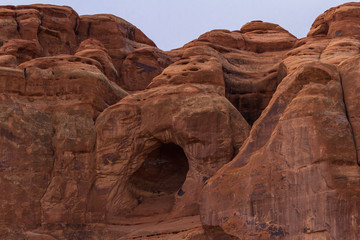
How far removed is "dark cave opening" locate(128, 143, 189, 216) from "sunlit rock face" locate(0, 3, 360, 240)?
0.18 feet

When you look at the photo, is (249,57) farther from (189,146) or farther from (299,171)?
(299,171)

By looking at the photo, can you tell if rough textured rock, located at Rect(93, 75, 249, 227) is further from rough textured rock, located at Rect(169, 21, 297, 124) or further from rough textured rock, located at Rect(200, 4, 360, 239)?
rough textured rock, located at Rect(169, 21, 297, 124)

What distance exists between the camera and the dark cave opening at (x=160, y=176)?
96.1 ft

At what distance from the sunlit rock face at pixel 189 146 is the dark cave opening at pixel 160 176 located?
5cm

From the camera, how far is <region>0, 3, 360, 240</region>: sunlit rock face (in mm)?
20438

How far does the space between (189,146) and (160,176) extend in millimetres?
3922

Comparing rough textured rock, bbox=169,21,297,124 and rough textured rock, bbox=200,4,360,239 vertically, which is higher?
rough textured rock, bbox=169,21,297,124

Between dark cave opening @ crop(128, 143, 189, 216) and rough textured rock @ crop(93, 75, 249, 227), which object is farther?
dark cave opening @ crop(128, 143, 189, 216)

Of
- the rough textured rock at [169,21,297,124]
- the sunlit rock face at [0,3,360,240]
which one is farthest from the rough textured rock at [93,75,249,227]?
the rough textured rock at [169,21,297,124]

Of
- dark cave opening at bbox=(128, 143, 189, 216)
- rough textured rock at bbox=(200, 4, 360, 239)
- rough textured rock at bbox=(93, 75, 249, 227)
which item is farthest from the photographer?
dark cave opening at bbox=(128, 143, 189, 216)

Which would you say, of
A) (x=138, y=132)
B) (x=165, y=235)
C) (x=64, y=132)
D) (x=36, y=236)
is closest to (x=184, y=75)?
(x=138, y=132)

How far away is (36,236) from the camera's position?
85.5 ft

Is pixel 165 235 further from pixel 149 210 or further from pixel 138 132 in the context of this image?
pixel 138 132

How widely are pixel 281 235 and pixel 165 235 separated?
21.4ft
